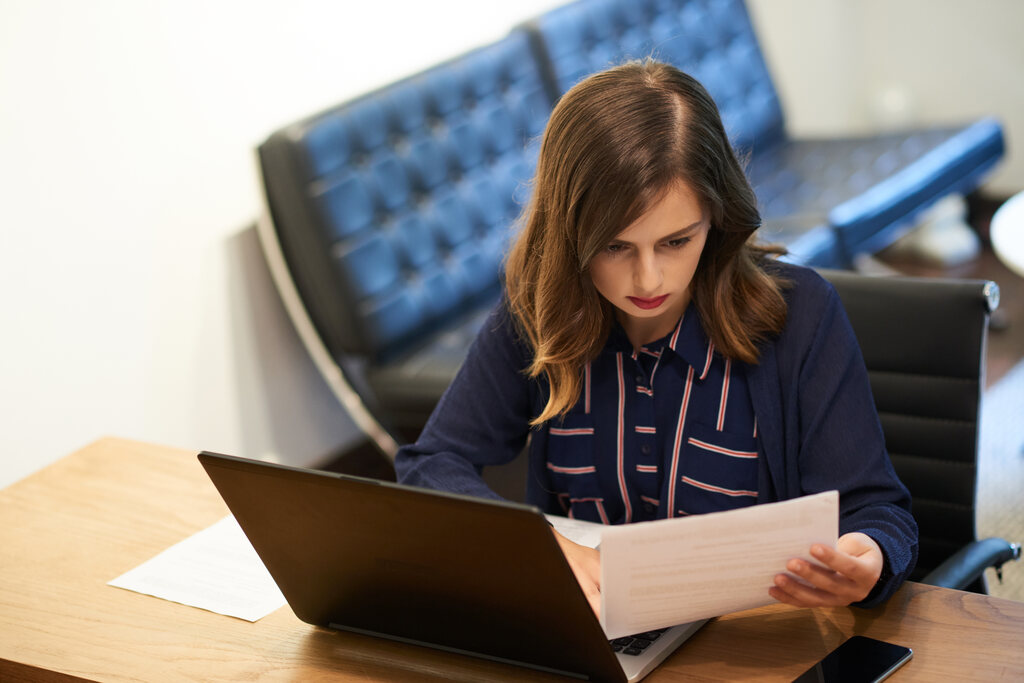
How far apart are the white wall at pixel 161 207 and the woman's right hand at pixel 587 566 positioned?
168 centimetres

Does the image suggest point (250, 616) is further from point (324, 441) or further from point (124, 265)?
point (324, 441)

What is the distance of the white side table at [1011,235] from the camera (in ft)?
9.50

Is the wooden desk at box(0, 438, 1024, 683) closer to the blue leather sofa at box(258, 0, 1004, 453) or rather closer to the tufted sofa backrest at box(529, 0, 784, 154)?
the blue leather sofa at box(258, 0, 1004, 453)

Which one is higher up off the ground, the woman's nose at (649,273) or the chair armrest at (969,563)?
the woman's nose at (649,273)

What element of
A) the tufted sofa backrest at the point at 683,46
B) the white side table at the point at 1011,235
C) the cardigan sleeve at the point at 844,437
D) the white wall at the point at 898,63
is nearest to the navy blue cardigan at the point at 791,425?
the cardigan sleeve at the point at 844,437

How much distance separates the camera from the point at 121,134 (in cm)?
263

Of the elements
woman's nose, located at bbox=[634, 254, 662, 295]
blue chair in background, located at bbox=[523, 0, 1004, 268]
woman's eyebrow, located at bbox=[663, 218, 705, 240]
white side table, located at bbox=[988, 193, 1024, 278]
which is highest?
woman's eyebrow, located at bbox=[663, 218, 705, 240]

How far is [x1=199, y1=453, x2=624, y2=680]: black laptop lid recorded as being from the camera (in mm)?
1075

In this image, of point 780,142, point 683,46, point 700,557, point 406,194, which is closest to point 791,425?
point 700,557

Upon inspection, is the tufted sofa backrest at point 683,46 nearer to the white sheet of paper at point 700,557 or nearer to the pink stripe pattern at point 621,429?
the pink stripe pattern at point 621,429

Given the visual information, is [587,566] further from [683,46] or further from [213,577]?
[683,46]

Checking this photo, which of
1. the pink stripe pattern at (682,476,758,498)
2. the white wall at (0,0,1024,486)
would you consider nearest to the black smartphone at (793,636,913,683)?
the pink stripe pattern at (682,476,758,498)

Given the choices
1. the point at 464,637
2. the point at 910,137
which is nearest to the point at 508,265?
the point at 464,637

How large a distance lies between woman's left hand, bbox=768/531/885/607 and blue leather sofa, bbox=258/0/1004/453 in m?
1.38
